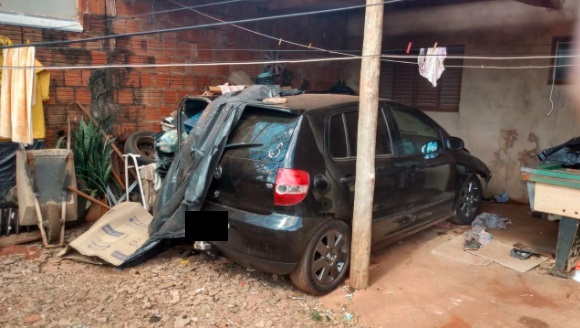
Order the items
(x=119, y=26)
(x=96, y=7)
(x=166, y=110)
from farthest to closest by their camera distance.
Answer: (x=166, y=110)
(x=119, y=26)
(x=96, y=7)

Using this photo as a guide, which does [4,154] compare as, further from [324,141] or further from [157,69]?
[324,141]

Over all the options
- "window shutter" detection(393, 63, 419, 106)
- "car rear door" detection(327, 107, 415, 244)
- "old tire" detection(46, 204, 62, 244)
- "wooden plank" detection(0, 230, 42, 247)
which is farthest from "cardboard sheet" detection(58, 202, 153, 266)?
"window shutter" detection(393, 63, 419, 106)

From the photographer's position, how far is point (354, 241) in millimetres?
3895

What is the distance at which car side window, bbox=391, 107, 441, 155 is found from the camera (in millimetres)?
4703

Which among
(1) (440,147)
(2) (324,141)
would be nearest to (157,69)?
(2) (324,141)

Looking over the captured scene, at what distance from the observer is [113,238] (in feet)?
15.0

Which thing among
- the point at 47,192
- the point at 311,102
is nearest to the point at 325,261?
the point at 311,102

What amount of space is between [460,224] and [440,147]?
1221mm

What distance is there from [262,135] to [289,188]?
58 centimetres

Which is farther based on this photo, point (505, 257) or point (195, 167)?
point (505, 257)

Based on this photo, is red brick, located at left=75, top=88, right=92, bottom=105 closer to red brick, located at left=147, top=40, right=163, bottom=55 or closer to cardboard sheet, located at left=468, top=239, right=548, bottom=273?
red brick, located at left=147, top=40, right=163, bottom=55

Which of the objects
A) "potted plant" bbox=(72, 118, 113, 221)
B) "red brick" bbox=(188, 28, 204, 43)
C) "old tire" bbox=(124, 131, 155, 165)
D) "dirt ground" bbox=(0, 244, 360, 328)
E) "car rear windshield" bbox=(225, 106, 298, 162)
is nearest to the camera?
"dirt ground" bbox=(0, 244, 360, 328)

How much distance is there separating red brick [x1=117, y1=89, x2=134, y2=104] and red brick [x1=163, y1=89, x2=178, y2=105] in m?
0.51

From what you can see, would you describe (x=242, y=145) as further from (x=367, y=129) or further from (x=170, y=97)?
(x=170, y=97)
